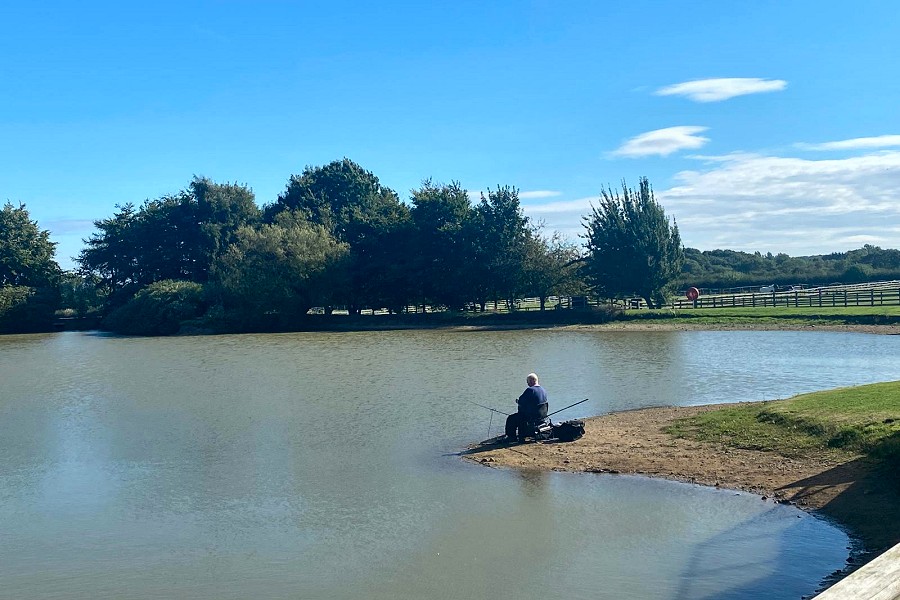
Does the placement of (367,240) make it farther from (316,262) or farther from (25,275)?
(25,275)

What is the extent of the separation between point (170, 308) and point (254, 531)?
57.0 m

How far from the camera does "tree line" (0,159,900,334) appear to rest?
62.5 m

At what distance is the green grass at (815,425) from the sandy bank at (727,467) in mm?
341

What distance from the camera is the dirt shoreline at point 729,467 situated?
36.2 ft

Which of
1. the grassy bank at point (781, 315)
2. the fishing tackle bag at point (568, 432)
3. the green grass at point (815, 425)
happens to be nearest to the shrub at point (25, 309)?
the grassy bank at point (781, 315)

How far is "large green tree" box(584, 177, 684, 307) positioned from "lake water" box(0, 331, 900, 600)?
1204 inches

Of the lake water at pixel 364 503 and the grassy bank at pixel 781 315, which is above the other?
the grassy bank at pixel 781 315

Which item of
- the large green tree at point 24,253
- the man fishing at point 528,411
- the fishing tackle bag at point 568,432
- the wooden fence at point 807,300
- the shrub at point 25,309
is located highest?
the large green tree at point 24,253

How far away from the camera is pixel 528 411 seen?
1684 centimetres

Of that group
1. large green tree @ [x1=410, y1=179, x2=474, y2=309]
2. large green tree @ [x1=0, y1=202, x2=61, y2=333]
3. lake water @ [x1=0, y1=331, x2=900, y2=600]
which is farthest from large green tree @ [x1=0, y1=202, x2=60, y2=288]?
lake water @ [x1=0, y1=331, x2=900, y2=600]

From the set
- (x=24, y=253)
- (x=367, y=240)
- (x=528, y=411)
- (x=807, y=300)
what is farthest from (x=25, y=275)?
(x=528, y=411)

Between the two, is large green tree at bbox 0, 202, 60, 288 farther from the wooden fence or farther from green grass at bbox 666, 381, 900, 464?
green grass at bbox 666, 381, 900, 464

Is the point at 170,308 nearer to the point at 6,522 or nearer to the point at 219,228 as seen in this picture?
the point at 219,228

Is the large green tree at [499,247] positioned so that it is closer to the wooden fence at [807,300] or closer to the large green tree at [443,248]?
the large green tree at [443,248]
